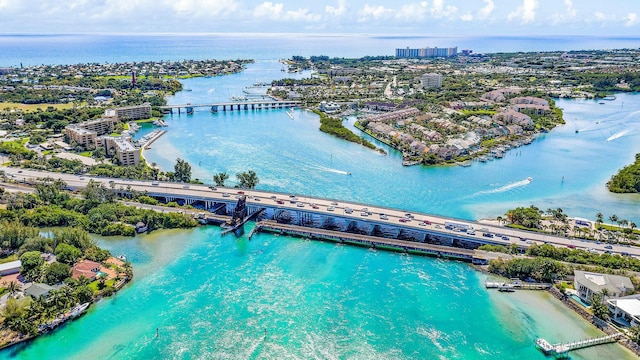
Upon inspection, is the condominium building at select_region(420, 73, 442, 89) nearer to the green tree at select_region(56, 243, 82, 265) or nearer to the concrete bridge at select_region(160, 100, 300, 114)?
the concrete bridge at select_region(160, 100, 300, 114)

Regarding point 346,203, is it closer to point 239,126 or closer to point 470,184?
point 470,184

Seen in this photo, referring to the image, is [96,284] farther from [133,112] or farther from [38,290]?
[133,112]

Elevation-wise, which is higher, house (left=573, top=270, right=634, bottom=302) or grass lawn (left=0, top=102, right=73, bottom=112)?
grass lawn (left=0, top=102, right=73, bottom=112)

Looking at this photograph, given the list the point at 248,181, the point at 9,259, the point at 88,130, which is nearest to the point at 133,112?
the point at 88,130

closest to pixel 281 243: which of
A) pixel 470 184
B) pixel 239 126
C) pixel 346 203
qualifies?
pixel 346 203

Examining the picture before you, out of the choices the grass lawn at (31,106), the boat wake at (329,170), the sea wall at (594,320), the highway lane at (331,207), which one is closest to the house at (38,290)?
the highway lane at (331,207)

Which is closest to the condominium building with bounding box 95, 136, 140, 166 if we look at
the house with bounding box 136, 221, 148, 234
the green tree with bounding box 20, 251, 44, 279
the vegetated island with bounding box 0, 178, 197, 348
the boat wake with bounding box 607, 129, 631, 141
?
the vegetated island with bounding box 0, 178, 197, 348
